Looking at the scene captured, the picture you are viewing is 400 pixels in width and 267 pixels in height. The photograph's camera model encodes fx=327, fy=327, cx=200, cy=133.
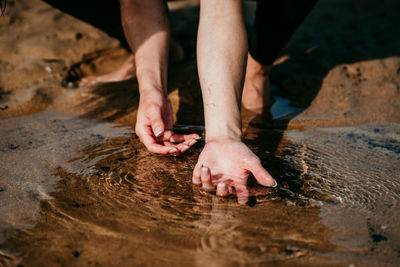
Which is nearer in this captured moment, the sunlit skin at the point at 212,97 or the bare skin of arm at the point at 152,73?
the sunlit skin at the point at 212,97

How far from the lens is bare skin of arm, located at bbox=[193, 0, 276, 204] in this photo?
134cm

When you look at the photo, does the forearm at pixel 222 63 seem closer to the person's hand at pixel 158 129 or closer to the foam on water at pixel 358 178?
the person's hand at pixel 158 129

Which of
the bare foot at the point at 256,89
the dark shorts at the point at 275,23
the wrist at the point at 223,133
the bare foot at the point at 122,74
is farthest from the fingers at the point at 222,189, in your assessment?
the bare foot at the point at 122,74

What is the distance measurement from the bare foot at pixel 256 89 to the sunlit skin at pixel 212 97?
0.66 metres

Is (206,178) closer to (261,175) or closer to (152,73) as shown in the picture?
(261,175)

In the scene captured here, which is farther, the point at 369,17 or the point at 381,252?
the point at 369,17

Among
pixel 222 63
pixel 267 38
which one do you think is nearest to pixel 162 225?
pixel 222 63

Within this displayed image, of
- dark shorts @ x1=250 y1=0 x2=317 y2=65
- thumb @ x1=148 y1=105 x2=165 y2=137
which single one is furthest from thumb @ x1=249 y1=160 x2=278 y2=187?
dark shorts @ x1=250 y1=0 x2=317 y2=65

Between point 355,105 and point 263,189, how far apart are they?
1.30 metres

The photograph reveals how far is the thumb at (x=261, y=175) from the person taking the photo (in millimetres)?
1313

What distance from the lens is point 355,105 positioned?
2.27m

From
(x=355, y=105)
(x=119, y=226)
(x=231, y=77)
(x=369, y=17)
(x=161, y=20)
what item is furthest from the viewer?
(x=369, y=17)

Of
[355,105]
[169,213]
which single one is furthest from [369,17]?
[169,213]

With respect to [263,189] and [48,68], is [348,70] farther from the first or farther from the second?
[48,68]
